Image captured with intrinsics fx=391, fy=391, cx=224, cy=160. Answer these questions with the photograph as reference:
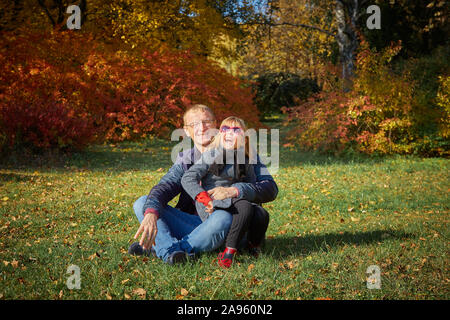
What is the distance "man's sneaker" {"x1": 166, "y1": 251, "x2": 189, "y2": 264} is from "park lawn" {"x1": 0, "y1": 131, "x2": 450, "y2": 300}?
0.08 m

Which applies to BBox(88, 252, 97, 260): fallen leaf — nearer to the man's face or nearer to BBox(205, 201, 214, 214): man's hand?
BBox(205, 201, 214, 214): man's hand

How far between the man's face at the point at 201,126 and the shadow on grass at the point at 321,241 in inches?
47.0

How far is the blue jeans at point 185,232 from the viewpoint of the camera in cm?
318

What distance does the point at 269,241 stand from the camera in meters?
4.07

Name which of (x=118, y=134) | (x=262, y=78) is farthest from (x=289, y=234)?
(x=262, y=78)

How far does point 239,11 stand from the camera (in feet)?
44.8

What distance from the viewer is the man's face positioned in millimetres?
3410

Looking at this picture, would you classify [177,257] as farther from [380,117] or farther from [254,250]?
[380,117]

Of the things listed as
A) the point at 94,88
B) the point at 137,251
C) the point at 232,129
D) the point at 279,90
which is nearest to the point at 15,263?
the point at 137,251

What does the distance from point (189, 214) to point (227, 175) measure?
63 centimetres

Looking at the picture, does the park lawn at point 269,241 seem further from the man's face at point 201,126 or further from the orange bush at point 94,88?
the orange bush at point 94,88

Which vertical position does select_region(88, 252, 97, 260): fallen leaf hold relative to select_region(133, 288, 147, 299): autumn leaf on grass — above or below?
above

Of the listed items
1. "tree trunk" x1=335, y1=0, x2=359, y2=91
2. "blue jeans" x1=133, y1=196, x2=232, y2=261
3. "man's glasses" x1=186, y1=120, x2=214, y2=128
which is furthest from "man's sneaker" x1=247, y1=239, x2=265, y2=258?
"tree trunk" x1=335, y1=0, x2=359, y2=91
